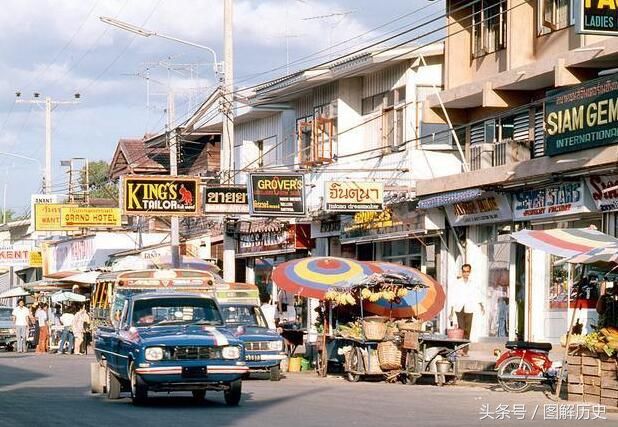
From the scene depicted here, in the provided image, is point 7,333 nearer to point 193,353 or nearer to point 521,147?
point 521,147

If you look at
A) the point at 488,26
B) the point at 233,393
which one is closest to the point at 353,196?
the point at 488,26

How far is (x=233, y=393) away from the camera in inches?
758

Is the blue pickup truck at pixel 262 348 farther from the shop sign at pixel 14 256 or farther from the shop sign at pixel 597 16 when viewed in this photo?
the shop sign at pixel 14 256

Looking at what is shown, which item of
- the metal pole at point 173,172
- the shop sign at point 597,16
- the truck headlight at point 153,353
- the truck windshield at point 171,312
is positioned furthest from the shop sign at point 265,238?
the truck headlight at point 153,353

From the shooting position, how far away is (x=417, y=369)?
995 inches

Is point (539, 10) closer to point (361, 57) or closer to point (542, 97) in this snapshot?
point (542, 97)

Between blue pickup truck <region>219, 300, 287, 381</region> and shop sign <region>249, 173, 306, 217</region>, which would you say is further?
shop sign <region>249, 173, 306, 217</region>

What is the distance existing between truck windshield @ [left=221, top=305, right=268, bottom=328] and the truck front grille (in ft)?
29.0

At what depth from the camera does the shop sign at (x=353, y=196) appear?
3412 cm

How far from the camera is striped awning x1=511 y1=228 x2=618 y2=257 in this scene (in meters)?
20.9

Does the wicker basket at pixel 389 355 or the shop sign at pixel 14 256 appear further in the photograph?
the shop sign at pixel 14 256

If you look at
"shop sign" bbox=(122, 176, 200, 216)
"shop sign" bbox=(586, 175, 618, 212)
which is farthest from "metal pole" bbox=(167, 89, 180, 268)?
"shop sign" bbox=(586, 175, 618, 212)

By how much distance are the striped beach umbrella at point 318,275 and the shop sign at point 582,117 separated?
4962mm

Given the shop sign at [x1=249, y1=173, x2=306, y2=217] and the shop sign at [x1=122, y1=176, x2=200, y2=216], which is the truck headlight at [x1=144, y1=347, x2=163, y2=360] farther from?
the shop sign at [x1=122, y1=176, x2=200, y2=216]
